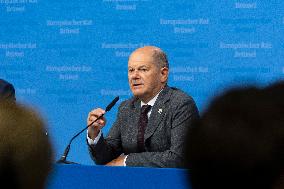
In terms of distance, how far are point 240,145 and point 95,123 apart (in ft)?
8.74

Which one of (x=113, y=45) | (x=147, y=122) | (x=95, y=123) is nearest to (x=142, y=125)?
(x=147, y=122)

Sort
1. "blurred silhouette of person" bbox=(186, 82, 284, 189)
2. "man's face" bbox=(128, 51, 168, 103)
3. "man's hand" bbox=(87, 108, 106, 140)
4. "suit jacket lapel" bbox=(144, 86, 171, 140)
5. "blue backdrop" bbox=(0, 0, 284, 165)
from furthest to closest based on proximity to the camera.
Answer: "blue backdrop" bbox=(0, 0, 284, 165)
"man's face" bbox=(128, 51, 168, 103)
"suit jacket lapel" bbox=(144, 86, 171, 140)
"man's hand" bbox=(87, 108, 106, 140)
"blurred silhouette of person" bbox=(186, 82, 284, 189)

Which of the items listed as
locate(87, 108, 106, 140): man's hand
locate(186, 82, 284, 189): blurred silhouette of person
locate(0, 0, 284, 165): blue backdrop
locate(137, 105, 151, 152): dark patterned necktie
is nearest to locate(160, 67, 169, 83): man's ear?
locate(137, 105, 151, 152): dark patterned necktie

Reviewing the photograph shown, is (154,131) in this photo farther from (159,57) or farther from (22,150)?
(22,150)

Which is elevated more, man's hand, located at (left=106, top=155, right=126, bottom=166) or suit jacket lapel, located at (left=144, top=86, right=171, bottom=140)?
suit jacket lapel, located at (left=144, top=86, right=171, bottom=140)

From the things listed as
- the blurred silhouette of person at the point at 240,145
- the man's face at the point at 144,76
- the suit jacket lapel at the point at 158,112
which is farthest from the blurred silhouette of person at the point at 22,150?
the man's face at the point at 144,76

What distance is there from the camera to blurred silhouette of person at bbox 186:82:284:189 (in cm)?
59

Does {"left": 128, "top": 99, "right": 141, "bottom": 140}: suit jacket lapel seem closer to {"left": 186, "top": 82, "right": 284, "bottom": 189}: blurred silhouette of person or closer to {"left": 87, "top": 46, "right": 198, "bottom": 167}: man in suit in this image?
{"left": 87, "top": 46, "right": 198, "bottom": 167}: man in suit

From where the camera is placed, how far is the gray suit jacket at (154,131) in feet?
10.4

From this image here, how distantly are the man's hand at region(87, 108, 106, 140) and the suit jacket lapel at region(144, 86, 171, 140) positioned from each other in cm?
26

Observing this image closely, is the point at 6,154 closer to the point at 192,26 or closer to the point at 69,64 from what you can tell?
the point at 192,26

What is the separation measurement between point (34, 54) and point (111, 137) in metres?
1.92

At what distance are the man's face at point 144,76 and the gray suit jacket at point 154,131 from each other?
0.07 metres

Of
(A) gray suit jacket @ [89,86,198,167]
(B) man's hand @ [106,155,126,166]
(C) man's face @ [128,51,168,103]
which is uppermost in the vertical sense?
(C) man's face @ [128,51,168,103]
